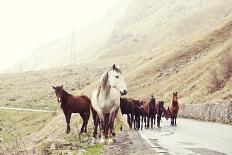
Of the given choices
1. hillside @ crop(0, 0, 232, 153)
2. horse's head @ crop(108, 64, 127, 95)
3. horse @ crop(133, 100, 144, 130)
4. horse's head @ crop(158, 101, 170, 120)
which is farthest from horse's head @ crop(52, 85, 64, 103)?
horse's head @ crop(158, 101, 170, 120)

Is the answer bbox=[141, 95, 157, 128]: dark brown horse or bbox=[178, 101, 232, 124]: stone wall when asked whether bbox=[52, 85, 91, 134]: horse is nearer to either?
bbox=[141, 95, 157, 128]: dark brown horse

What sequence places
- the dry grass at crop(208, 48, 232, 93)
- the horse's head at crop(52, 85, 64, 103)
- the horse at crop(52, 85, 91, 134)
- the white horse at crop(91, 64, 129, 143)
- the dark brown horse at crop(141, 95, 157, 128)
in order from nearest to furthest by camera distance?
the white horse at crop(91, 64, 129, 143), the horse's head at crop(52, 85, 64, 103), the horse at crop(52, 85, 91, 134), the dark brown horse at crop(141, 95, 157, 128), the dry grass at crop(208, 48, 232, 93)

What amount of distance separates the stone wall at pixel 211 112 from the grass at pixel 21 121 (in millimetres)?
24241

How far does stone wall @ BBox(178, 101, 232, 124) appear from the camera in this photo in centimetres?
2861

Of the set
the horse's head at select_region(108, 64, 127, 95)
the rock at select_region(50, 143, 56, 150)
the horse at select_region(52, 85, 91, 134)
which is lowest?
the rock at select_region(50, 143, 56, 150)

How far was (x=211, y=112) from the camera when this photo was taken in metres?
31.9

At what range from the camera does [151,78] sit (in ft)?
278

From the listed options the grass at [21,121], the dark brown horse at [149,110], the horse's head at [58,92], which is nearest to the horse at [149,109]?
the dark brown horse at [149,110]

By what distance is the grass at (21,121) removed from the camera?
194 ft

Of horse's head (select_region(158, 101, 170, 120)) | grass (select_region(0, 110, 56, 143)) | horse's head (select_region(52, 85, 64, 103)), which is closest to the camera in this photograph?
horse's head (select_region(52, 85, 64, 103))

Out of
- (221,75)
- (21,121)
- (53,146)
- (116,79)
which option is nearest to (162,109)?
(116,79)

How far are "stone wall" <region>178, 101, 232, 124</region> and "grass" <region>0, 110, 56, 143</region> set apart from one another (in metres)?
24.2

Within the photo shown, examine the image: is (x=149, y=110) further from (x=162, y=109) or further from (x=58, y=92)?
(x=58, y=92)

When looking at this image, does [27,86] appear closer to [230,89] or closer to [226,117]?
[230,89]
